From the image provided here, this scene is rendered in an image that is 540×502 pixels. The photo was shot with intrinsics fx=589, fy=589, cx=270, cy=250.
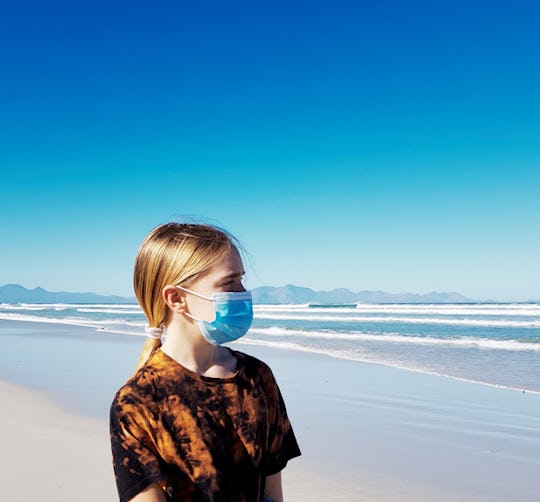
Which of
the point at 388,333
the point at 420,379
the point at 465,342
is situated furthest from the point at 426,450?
the point at 388,333

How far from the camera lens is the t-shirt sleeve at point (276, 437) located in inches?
73.7

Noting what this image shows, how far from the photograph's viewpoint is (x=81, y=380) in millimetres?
10570

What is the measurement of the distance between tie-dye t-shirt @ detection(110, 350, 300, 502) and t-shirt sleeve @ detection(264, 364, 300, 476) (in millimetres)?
61

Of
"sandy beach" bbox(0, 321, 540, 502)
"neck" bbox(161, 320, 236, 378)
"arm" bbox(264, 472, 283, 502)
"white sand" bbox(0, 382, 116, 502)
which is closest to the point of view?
"neck" bbox(161, 320, 236, 378)

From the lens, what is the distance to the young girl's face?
5.93ft

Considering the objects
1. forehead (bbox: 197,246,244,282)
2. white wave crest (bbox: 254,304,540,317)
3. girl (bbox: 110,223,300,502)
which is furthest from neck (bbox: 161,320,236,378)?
white wave crest (bbox: 254,304,540,317)

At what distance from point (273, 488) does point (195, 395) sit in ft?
1.59

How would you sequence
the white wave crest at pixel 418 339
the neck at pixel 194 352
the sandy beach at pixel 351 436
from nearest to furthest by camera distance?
the neck at pixel 194 352
the sandy beach at pixel 351 436
the white wave crest at pixel 418 339

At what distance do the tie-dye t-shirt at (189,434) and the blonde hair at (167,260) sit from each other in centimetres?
15

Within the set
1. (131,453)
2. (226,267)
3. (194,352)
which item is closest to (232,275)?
(226,267)

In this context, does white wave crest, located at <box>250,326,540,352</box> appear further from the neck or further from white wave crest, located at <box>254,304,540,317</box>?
white wave crest, located at <box>254,304,540,317</box>

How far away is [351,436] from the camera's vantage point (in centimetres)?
670

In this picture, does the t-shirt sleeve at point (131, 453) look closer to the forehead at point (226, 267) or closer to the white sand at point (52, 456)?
the forehead at point (226, 267)

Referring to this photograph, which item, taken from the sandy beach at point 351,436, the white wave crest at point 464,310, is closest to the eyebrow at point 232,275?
the sandy beach at point 351,436
